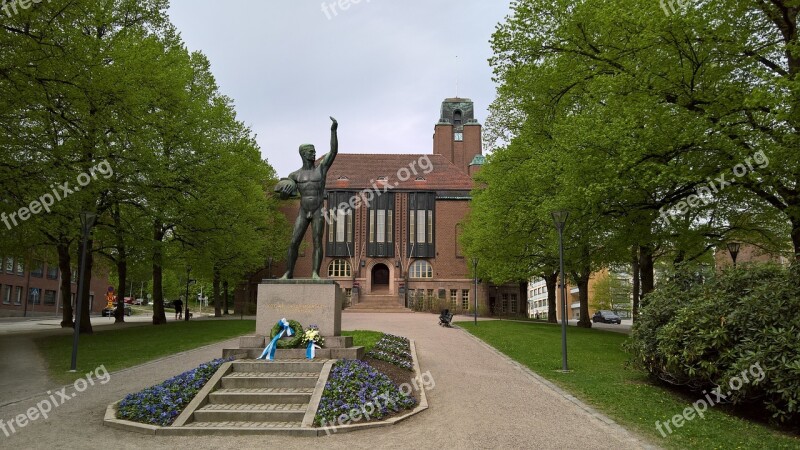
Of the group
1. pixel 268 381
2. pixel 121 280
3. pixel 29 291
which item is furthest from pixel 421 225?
pixel 268 381

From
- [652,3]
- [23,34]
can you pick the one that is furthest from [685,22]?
[23,34]

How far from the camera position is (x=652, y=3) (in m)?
15.2

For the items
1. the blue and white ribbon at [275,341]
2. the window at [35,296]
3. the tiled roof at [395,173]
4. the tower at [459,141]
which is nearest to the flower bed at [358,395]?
the blue and white ribbon at [275,341]

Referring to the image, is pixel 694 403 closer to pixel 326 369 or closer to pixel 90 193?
pixel 326 369

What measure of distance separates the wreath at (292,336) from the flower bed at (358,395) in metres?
1.48

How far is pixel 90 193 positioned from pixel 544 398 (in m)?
14.8

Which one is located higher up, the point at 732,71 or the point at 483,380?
the point at 732,71

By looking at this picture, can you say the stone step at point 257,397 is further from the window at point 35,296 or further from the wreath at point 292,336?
the window at point 35,296

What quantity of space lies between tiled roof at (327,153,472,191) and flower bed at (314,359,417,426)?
156 ft

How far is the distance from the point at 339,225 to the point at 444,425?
49.1 m

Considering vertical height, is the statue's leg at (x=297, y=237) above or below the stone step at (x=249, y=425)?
above

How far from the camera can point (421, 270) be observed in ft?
188

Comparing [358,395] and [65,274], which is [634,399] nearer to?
[358,395]

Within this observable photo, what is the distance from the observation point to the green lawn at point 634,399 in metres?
7.92
